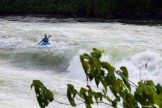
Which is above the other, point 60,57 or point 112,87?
point 112,87

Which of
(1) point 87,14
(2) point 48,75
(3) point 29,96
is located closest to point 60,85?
(3) point 29,96

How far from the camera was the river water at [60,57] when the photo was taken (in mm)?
9445

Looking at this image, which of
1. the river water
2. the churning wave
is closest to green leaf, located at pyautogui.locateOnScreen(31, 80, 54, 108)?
the river water

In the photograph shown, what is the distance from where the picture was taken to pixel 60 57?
14.8 m

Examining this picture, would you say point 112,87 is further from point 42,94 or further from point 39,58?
point 39,58

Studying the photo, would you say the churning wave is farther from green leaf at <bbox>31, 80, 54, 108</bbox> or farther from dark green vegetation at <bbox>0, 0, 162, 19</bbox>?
dark green vegetation at <bbox>0, 0, 162, 19</bbox>

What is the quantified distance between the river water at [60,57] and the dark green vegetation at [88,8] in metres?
11.3

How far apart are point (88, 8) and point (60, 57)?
62.8ft

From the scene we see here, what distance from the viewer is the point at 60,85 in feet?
32.5

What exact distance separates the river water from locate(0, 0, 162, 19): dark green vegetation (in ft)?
37.0

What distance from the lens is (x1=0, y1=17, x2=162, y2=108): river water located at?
31.0 ft

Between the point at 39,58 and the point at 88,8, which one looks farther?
the point at 88,8

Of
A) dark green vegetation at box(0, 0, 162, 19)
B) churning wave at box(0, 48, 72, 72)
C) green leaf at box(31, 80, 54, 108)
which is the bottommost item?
churning wave at box(0, 48, 72, 72)

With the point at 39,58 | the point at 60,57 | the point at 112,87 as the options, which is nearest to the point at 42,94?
the point at 112,87
